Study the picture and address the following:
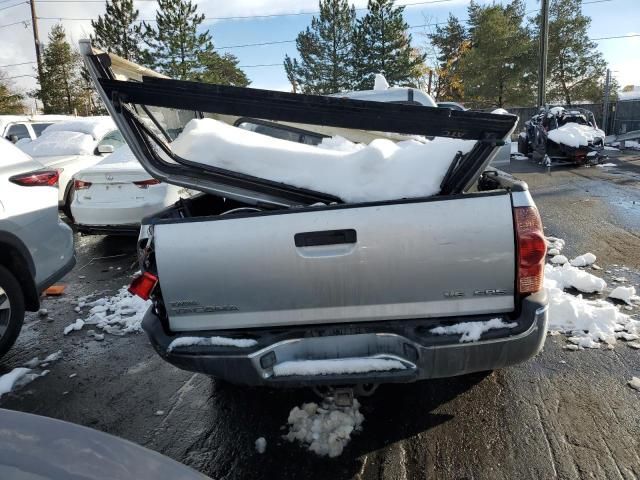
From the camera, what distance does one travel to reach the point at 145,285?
2604 mm

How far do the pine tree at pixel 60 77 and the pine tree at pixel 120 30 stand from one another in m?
4.18

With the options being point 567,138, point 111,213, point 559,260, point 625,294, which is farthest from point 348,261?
point 567,138

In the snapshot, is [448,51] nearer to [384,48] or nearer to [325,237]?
[384,48]

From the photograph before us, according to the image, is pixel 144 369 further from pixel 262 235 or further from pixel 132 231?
pixel 132 231

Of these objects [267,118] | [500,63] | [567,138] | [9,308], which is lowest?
[9,308]

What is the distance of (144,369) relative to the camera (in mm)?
3832

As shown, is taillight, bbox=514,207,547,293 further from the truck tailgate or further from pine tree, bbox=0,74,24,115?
pine tree, bbox=0,74,24,115

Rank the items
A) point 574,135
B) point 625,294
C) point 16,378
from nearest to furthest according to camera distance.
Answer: point 16,378 → point 625,294 → point 574,135

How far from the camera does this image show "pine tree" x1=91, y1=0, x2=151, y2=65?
113 ft

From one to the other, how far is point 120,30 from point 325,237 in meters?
38.2

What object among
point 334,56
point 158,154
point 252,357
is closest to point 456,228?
point 252,357

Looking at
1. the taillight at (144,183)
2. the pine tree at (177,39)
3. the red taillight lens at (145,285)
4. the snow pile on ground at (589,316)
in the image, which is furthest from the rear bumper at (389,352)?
the pine tree at (177,39)

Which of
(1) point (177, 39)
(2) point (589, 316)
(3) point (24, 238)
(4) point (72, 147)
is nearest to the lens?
(3) point (24, 238)

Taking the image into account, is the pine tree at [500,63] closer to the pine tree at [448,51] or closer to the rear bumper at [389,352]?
the pine tree at [448,51]
